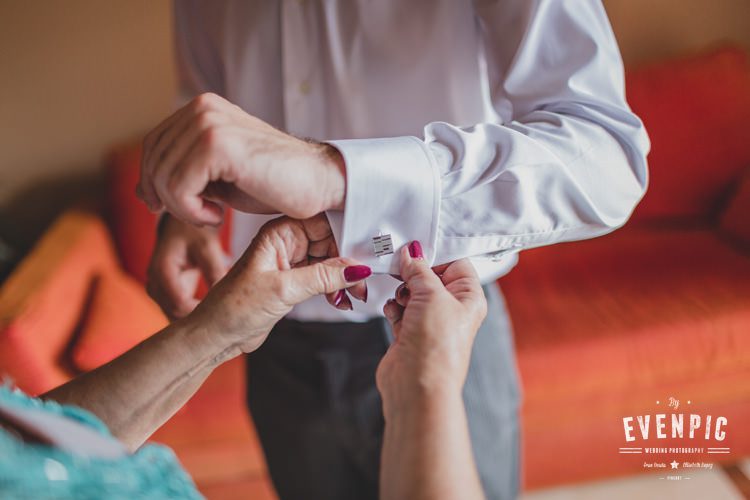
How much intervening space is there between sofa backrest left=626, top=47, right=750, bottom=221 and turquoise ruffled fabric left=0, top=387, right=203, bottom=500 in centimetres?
185

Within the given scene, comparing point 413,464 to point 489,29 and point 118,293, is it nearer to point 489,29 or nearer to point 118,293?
point 489,29

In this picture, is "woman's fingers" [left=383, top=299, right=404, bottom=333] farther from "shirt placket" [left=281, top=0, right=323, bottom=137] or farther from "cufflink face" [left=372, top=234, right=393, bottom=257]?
"shirt placket" [left=281, top=0, right=323, bottom=137]

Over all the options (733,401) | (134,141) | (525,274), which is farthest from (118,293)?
(733,401)

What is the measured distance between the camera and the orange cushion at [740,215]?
1.68m

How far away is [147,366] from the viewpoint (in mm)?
627

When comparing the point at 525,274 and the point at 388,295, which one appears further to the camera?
the point at 525,274

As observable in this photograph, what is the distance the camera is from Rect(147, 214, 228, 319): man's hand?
2.77ft

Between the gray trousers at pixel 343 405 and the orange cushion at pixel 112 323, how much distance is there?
0.58m

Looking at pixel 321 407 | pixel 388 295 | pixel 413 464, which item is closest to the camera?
pixel 413 464

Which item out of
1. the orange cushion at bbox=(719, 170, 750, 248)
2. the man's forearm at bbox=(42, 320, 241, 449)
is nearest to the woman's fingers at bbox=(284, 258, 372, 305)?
the man's forearm at bbox=(42, 320, 241, 449)

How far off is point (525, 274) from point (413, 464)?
4.68 ft
